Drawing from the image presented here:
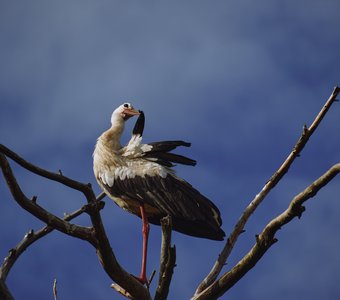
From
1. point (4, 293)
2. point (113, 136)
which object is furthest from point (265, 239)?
point (113, 136)

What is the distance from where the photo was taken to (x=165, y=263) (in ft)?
18.5

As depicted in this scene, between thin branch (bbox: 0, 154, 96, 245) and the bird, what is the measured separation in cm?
244

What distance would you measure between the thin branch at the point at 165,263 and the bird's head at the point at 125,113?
4.30 meters

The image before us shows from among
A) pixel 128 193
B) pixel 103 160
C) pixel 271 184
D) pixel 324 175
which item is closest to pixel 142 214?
pixel 128 193

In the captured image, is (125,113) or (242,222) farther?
(125,113)

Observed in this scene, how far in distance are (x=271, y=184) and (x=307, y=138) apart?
2.41ft

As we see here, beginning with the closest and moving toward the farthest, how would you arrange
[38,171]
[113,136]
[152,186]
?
[38,171] < [152,186] < [113,136]

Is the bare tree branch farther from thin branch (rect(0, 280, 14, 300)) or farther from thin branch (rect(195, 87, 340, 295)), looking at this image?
thin branch (rect(195, 87, 340, 295))

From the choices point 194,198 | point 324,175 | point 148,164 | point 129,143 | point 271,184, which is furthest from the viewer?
point 129,143

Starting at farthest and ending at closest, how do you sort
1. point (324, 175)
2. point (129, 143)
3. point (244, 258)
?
point (129, 143)
point (244, 258)
point (324, 175)

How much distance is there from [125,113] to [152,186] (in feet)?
6.26

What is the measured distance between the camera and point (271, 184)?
6.12 m

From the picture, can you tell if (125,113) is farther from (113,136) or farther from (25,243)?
(25,243)

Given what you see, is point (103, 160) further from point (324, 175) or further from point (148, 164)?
point (324, 175)
